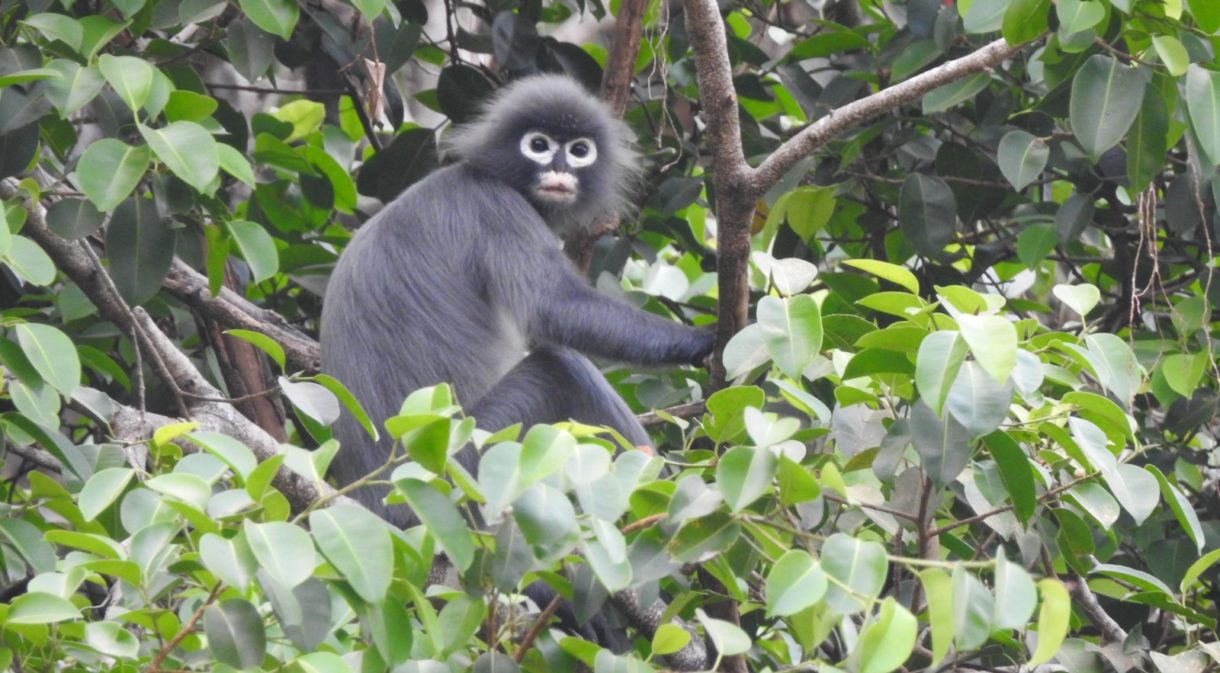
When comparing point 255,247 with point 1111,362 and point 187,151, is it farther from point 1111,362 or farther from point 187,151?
point 1111,362

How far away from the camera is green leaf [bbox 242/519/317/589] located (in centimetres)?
191

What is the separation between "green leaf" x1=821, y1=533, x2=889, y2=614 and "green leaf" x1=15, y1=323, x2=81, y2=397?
1619 mm

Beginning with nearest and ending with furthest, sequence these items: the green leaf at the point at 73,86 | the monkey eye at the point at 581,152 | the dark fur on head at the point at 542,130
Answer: the green leaf at the point at 73,86 → the dark fur on head at the point at 542,130 → the monkey eye at the point at 581,152

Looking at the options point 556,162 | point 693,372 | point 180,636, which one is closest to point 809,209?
point 693,372

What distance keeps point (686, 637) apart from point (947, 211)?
7.88 feet

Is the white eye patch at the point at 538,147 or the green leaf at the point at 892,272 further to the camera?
the white eye patch at the point at 538,147

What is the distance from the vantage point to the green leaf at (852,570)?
6.66 feet

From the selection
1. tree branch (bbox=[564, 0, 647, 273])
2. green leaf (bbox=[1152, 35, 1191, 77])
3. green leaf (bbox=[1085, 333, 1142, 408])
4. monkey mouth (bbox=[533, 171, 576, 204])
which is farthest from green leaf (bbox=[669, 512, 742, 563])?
monkey mouth (bbox=[533, 171, 576, 204])

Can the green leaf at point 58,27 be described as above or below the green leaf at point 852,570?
above

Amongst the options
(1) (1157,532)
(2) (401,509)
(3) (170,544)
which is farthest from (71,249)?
(1) (1157,532)

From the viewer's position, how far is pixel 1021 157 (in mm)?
3891

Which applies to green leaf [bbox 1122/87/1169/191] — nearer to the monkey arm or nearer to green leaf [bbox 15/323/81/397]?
the monkey arm

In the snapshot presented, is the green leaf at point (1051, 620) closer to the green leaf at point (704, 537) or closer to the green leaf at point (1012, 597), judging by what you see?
the green leaf at point (1012, 597)

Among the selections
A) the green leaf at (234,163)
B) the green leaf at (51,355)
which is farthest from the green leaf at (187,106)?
the green leaf at (51,355)
